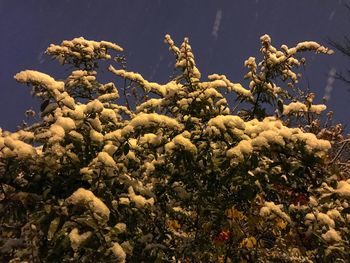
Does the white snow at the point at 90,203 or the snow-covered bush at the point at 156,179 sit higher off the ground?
the snow-covered bush at the point at 156,179

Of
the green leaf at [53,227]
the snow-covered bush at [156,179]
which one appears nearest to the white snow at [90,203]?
the snow-covered bush at [156,179]

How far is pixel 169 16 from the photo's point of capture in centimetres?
10406

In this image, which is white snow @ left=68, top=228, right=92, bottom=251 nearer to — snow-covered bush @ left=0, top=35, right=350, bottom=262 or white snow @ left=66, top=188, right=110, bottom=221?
snow-covered bush @ left=0, top=35, right=350, bottom=262

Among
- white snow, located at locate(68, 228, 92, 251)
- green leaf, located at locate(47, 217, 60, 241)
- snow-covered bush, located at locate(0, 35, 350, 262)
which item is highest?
snow-covered bush, located at locate(0, 35, 350, 262)

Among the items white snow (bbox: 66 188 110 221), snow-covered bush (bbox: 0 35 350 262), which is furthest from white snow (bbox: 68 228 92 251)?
white snow (bbox: 66 188 110 221)

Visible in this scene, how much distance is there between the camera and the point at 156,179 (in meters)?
3.49

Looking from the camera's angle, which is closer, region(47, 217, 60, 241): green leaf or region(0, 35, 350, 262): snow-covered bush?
region(47, 217, 60, 241): green leaf

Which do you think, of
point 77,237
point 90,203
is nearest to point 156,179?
point 90,203

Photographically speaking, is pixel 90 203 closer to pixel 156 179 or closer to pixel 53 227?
pixel 53 227

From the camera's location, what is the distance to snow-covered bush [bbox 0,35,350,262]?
2.65 m

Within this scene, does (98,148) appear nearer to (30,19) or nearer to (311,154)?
(311,154)

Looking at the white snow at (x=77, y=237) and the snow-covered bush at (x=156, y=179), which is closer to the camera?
the white snow at (x=77, y=237)

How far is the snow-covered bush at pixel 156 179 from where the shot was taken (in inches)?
104

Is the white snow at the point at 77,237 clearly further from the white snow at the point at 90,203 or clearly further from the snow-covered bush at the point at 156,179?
the white snow at the point at 90,203
